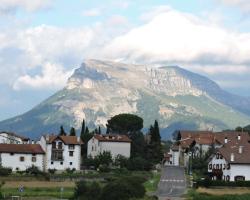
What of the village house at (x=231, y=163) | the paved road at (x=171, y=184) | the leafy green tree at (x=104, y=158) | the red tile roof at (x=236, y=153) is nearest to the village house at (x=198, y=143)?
the paved road at (x=171, y=184)

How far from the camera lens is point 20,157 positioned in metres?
121

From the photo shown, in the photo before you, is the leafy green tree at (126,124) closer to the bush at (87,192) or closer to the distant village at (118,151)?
the distant village at (118,151)

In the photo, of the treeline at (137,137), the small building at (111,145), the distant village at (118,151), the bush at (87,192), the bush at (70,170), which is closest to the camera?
the bush at (87,192)

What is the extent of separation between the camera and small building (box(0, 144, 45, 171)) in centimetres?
12081

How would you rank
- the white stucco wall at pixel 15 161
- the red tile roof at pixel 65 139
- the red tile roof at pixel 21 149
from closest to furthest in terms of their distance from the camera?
the white stucco wall at pixel 15 161
the red tile roof at pixel 21 149
the red tile roof at pixel 65 139

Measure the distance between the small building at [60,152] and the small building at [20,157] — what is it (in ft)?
5.23

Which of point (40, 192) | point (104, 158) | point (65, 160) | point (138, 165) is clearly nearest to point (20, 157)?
point (65, 160)

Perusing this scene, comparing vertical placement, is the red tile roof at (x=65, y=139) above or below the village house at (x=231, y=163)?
above

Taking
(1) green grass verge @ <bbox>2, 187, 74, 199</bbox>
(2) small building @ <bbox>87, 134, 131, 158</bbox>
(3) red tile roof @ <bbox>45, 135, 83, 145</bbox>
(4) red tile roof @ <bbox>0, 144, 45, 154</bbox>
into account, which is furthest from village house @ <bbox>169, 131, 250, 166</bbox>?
(1) green grass verge @ <bbox>2, 187, 74, 199</bbox>

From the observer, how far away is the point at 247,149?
356ft

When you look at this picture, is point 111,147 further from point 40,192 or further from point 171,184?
point 40,192

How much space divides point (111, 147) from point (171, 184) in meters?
40.3

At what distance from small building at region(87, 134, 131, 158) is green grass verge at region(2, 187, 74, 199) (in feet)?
147

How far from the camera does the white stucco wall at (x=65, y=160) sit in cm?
12444
